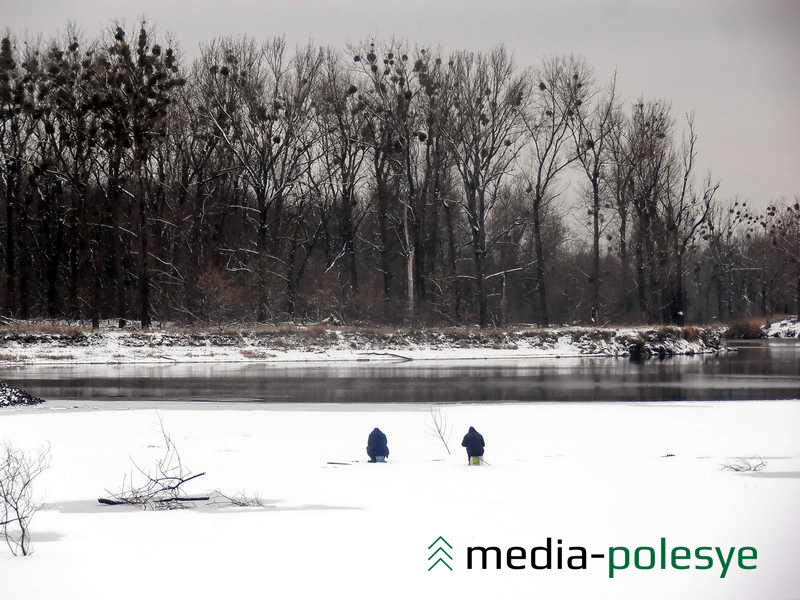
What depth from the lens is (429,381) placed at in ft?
105

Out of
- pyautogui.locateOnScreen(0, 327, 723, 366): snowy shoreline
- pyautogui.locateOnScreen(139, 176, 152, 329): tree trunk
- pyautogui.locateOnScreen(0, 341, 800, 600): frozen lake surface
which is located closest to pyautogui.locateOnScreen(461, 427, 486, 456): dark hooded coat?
pyautogui.locateOnScreen(0, 341, 800, 600): frozen lake surface

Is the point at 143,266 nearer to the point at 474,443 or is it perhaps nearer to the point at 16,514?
the point at 474,443

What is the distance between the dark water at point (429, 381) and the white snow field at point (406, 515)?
8.00m

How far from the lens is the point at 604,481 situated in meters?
12.0

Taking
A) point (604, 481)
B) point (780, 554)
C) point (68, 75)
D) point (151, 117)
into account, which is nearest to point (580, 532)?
point (780, 554)

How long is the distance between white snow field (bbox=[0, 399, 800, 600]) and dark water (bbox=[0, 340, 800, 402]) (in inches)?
315

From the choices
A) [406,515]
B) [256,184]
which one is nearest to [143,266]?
[256,184]

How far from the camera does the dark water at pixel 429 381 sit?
1008 inches

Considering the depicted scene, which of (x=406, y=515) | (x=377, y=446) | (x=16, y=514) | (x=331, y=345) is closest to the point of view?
(x=16, y=514)

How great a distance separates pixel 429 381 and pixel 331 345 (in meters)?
16.6

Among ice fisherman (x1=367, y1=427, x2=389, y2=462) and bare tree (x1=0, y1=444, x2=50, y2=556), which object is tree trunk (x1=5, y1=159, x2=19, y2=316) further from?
bare tree (x1=0, y1=444, x2=50, y2=556)

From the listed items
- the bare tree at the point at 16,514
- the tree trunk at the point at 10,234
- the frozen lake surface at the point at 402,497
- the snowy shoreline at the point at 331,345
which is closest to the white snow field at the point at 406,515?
the frozen lake surface at the point at 402,497

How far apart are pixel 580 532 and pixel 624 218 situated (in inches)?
2120

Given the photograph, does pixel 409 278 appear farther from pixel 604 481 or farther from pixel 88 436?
pixel 604 481
